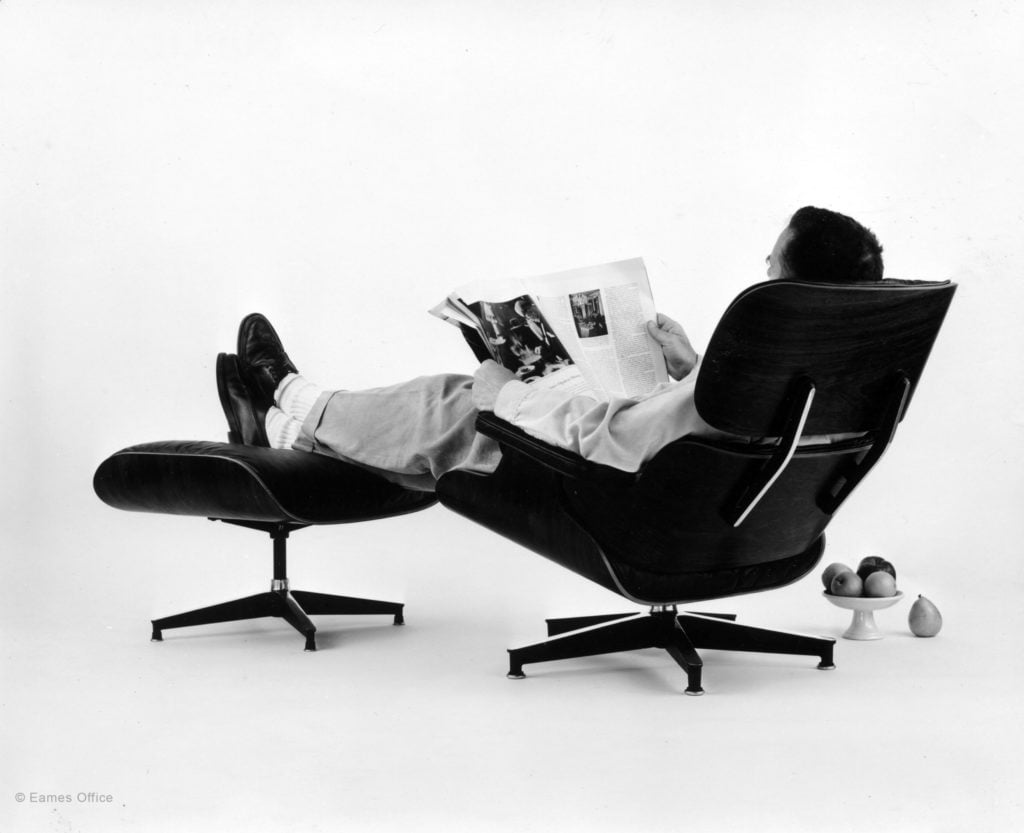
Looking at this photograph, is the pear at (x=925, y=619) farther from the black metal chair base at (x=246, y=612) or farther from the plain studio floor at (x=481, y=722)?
the black metal chair base at (x=246, y=612)

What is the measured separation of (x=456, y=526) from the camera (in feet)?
13.2

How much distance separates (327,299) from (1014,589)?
2.28 metres

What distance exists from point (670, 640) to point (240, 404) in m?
1.27

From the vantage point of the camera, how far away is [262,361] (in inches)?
124

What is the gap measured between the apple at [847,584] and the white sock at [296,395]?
1.36m

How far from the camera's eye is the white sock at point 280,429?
3074mm

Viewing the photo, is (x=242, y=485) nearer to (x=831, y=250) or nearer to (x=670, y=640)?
(x=670, y=640)

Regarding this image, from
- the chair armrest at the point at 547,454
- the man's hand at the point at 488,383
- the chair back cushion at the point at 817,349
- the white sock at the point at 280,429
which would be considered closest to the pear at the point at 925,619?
the chair back cushion at the point at 817,349

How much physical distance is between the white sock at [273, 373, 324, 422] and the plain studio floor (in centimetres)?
57

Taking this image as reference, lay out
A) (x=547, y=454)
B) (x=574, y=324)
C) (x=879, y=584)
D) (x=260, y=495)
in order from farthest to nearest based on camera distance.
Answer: (x=879, y=584)
(x=260, y=495)
(x=574, y=324)
(x=547, y=454)

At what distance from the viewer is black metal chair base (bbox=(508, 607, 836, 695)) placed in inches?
103

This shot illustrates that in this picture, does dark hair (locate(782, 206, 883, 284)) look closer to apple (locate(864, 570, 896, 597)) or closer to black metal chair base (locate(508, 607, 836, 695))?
black metal chair base (locate(508, 607, 836, 695))

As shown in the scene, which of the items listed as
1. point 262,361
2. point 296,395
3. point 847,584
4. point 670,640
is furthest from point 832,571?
point 262,361

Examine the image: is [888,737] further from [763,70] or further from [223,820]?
[763,70]
